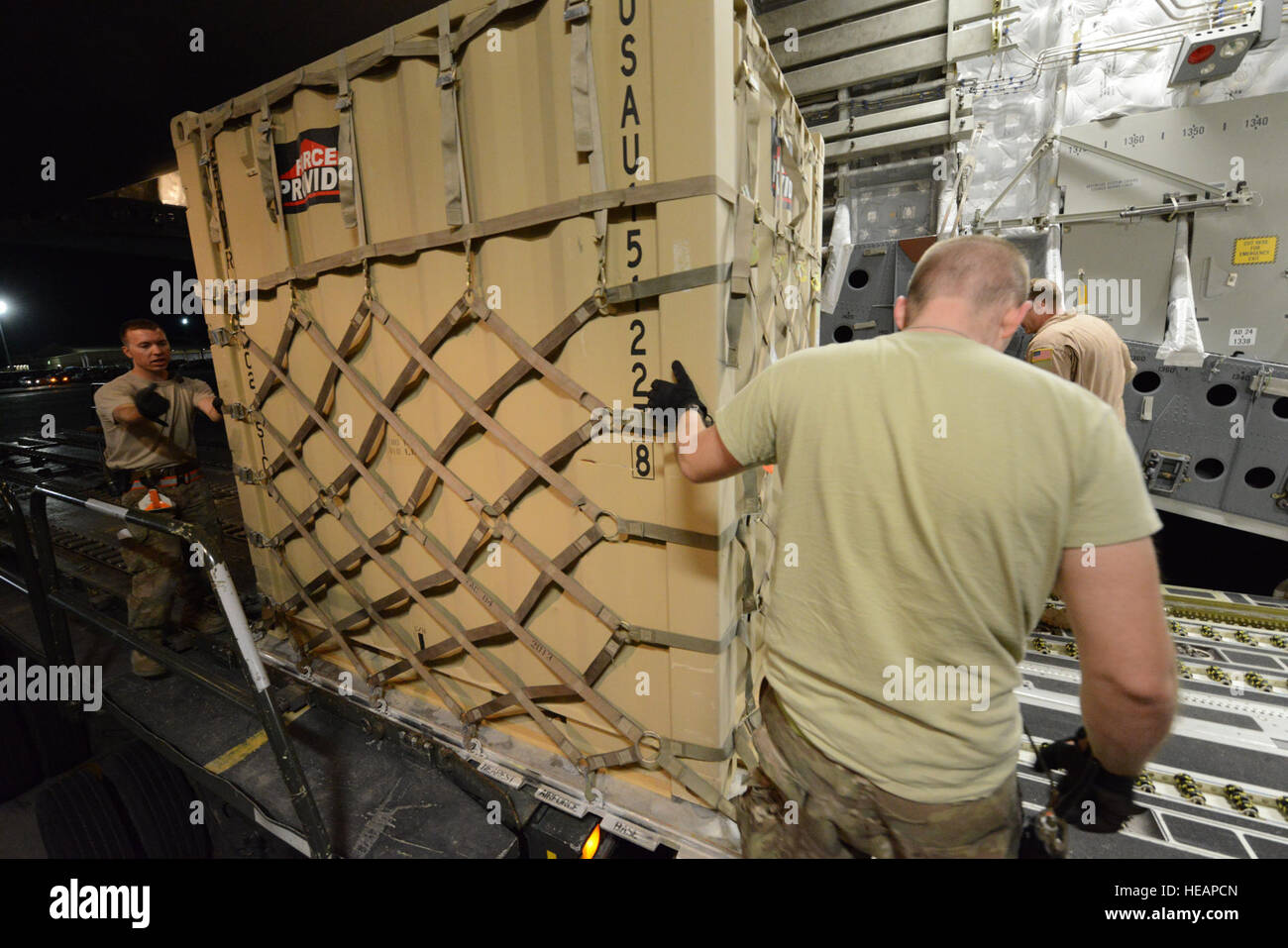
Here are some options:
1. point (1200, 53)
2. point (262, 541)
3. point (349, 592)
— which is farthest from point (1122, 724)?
point (1200, 53)

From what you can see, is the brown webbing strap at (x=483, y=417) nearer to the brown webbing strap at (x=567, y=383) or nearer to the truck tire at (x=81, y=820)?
the brown webbing strap at (x=567, y=383)

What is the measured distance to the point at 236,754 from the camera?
302cm

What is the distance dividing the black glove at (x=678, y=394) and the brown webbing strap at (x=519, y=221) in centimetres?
64

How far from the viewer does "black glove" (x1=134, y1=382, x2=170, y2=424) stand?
3.76 meters

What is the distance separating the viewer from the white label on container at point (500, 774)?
109 inches

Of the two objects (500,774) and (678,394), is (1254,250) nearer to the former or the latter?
(678,394)

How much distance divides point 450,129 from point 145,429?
3629 millimetres

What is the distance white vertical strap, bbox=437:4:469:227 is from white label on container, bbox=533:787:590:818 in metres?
2.87

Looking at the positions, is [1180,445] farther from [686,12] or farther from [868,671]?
[686,12]

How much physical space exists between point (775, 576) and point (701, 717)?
97cm

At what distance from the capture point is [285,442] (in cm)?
371

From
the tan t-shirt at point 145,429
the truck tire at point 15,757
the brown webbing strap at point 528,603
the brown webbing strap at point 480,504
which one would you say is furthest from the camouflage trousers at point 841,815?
the truck tire at point 15,757

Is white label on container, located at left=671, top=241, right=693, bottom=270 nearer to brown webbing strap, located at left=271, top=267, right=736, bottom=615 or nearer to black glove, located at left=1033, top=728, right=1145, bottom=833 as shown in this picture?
brown webbing strap, located at left=271, top=267, right=736, bottom=615

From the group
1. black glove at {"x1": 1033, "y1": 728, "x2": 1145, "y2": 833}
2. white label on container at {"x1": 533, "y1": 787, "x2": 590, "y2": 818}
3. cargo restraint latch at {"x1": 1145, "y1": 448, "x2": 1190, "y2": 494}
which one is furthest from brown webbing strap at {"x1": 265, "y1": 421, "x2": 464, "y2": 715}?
cargo restraint latch at {"x1": 1145, "y1": 448, "x2": 1190, "y2": 494}
